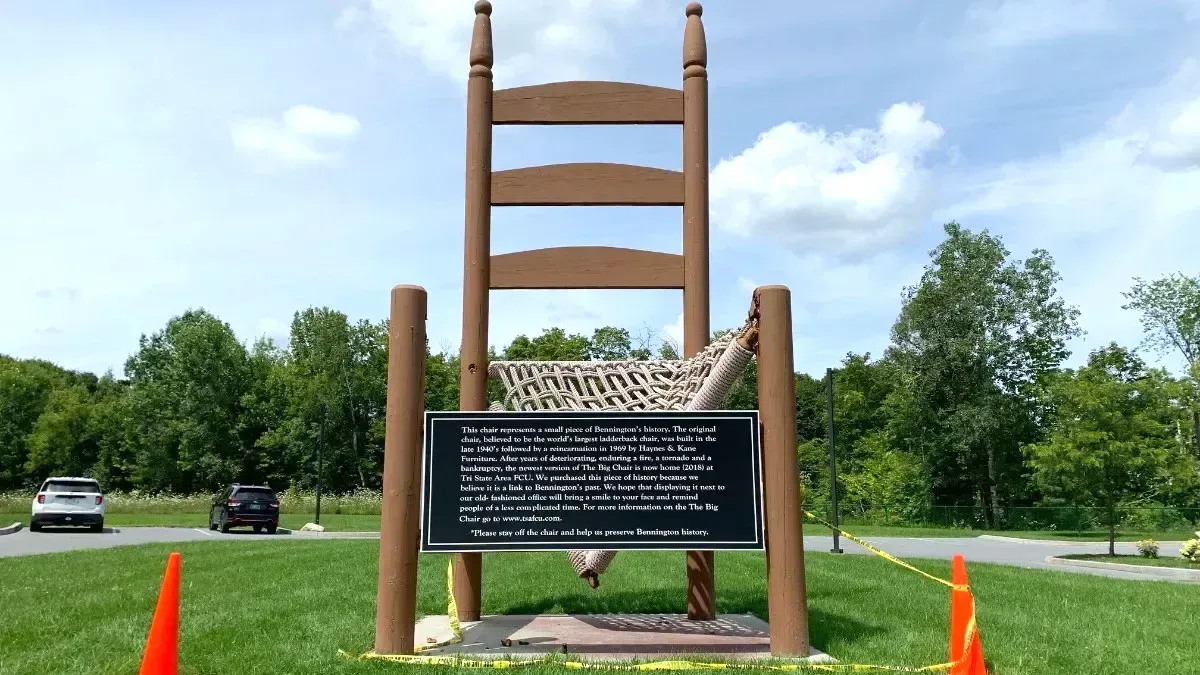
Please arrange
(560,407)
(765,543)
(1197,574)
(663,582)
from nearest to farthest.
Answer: (765,543) → (560,407) → (663,582) → (1197,574)

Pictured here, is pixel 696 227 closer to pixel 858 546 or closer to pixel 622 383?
pixel 622 383

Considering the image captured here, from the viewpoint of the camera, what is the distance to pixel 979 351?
37000mm

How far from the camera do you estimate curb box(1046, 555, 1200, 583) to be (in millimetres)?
14250

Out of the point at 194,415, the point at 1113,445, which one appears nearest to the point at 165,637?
the point at 1113,445

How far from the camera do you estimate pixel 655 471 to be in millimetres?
5207

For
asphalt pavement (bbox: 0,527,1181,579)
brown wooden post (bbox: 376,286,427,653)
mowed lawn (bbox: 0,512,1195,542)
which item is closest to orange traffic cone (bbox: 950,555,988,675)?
brown wooden post (bbox: 376,286,427,653)

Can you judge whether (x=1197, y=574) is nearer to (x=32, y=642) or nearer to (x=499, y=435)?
(x=499, y=435)

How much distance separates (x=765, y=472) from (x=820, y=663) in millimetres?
1104

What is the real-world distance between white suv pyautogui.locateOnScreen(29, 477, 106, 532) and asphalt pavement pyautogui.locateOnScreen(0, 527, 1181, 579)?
1.01ft

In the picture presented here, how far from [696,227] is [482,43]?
228 centimetres

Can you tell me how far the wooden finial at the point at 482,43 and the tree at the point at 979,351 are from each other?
1324 inches

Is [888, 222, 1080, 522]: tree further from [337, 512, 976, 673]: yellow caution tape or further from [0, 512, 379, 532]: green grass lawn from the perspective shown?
[337, 512, 976, 673]: yellow caution tape

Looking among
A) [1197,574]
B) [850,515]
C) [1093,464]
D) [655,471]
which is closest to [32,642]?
[655,471]

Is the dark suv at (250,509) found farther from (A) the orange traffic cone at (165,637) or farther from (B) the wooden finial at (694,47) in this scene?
(A) the orange traffic cone at (165,637)
